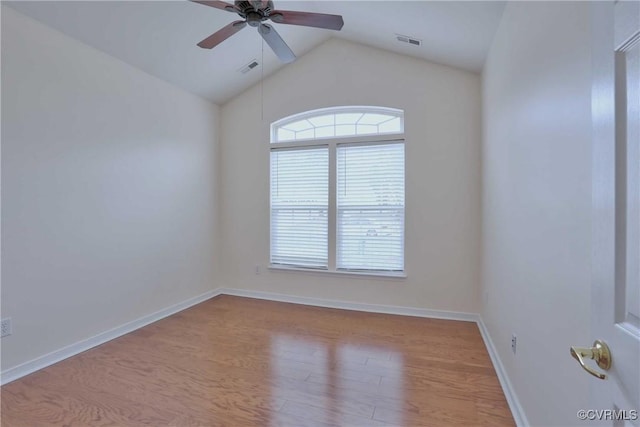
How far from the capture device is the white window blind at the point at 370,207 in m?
3.56

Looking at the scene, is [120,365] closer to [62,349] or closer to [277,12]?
[62,349]

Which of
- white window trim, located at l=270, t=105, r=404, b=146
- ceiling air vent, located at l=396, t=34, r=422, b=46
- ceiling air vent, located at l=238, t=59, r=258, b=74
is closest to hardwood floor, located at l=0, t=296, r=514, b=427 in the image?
white window trim, located at l=270, t=105, r=404, b=146

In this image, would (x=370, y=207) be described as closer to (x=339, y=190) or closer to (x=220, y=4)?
(x=339, y=190)

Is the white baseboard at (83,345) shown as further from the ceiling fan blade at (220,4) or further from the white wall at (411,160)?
the ceiling fan blade at (220,4)

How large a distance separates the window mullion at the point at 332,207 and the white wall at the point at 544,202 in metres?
1.89

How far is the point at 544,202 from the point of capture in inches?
56.6

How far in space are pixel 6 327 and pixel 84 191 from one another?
1.15 meters

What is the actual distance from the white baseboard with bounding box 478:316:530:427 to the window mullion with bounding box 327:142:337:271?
6.06 ft

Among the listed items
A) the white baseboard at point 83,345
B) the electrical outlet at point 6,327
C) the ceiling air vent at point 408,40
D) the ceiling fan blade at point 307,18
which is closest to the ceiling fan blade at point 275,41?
the ceiling fan blade at point 307,18

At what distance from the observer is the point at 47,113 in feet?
7.69

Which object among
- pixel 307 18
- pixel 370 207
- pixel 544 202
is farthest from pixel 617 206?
pixel 370 207

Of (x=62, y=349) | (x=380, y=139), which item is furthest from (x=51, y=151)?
(x=380, y=139)

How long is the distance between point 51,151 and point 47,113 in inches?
11.8

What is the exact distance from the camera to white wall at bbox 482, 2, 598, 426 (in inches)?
43.0
